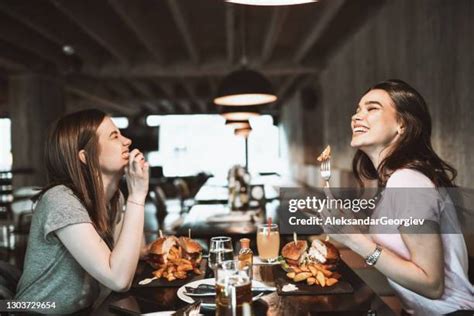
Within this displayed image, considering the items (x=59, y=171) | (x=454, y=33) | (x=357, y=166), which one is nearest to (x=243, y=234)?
(x=357, y=166)

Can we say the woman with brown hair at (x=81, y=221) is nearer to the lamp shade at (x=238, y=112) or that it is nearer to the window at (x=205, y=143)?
the window at (x=205, y=143)

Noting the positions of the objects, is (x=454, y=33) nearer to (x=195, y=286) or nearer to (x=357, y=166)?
(x=357, y=166)

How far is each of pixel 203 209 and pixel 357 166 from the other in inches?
66.1

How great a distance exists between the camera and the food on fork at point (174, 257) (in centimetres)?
133

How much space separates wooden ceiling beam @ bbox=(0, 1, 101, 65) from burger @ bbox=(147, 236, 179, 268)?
6.42ft

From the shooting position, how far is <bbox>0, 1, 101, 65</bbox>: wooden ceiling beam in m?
2.98

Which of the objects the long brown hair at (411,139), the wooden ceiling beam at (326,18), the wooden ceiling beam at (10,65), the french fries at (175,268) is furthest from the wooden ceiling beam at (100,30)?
the long brown hair at (411,139)

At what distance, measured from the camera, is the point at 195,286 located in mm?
1208

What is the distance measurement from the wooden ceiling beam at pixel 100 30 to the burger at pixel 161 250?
2.25m

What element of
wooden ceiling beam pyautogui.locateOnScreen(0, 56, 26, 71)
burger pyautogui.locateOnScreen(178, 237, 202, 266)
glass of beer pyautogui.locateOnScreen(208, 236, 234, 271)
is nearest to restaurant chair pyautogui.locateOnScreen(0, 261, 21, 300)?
burger pyautogui.locateOnScreen(178, 237, 202, 266)

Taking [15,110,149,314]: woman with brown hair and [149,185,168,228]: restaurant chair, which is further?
[149,185,168,228]: restaurant chair

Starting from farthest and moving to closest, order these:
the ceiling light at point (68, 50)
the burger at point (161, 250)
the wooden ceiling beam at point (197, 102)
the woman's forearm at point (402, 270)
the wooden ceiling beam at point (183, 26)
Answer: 1. the ceiling light at point (68, 50)
2. the wooden ceiling beam at point (183, 26)
3. the wooden ceiling beam at point (197, 102)
4. the burger at point (161, 250)
5. the woman's forearm at point (402, 270)

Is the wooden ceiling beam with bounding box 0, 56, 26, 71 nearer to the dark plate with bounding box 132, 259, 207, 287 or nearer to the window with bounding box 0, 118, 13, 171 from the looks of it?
the window with bounding box 0, 118, 13, 171

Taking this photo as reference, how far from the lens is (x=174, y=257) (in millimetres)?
1362
